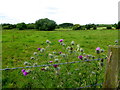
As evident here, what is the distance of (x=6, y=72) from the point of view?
468 cm

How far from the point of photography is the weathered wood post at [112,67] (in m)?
Answer: 2.40

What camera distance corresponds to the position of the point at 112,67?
8.06 ft

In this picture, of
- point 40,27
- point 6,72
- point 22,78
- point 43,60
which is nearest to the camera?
point 22,78

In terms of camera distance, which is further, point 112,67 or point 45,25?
point 45,25

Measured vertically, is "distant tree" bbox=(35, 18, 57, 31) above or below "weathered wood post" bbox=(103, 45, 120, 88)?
above

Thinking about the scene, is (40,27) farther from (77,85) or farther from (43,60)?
(77,85)

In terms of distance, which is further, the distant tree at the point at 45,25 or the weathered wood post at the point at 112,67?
the distant tree at the point at 45,25

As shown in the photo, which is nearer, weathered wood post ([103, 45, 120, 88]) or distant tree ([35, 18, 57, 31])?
weathered wood post ([103, 45, 120, 88])

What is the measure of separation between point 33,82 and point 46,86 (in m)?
0.37

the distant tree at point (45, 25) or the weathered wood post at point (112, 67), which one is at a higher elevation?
Result: the distant tree at point (45, 25)

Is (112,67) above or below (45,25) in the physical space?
below

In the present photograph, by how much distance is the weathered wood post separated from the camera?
2.40 metres

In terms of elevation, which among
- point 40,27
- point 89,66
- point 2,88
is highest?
point 40,27

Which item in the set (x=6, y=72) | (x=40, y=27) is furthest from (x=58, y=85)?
(x=40, y=27)
